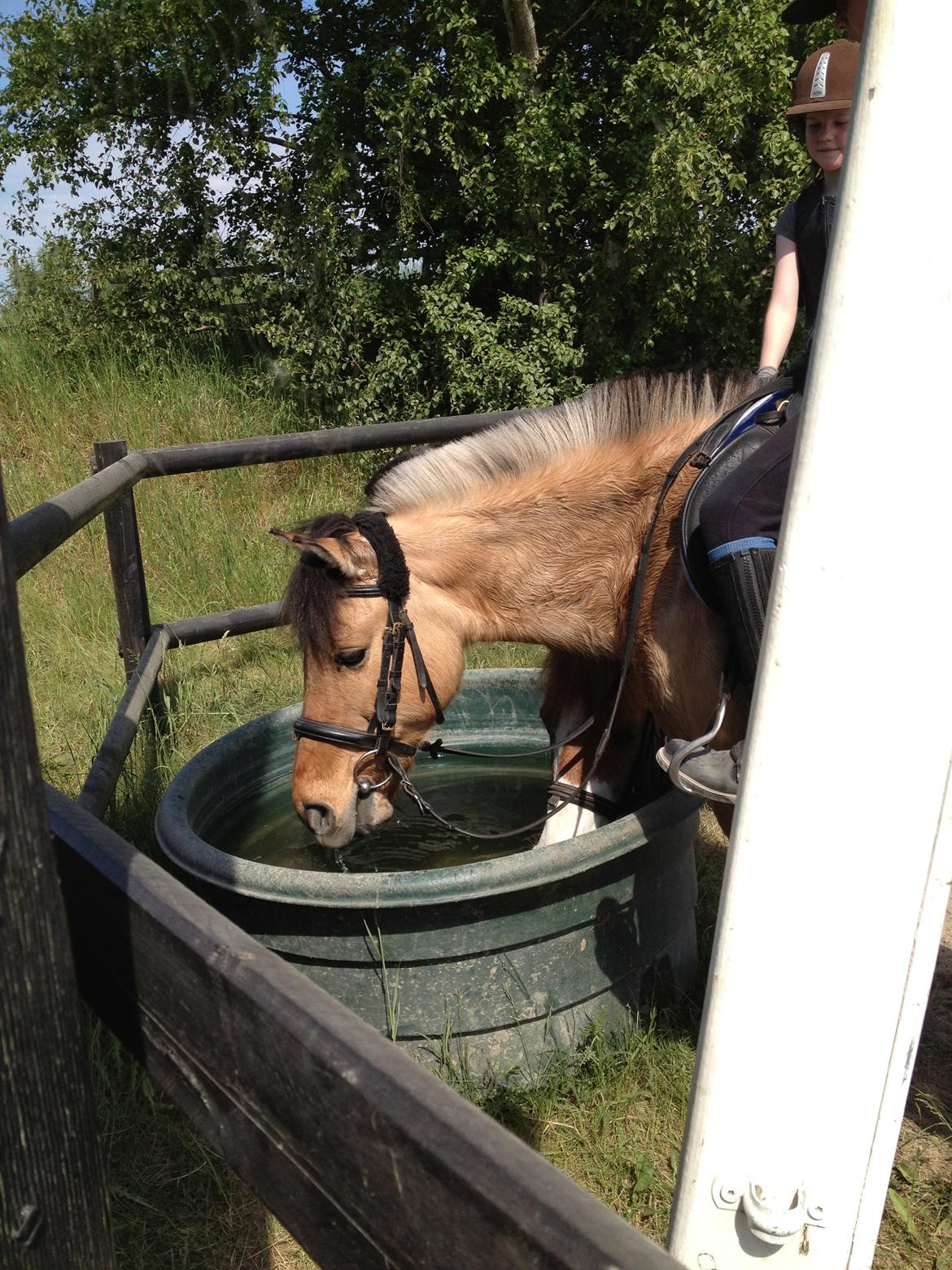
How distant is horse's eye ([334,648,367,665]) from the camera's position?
2.77 m

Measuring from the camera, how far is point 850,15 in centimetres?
254

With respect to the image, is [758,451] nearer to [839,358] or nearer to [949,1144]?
[839,358]

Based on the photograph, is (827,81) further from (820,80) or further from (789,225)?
(789,225)

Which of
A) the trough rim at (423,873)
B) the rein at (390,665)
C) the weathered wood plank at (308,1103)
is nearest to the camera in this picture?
the weathered wood plank at (308,1103)

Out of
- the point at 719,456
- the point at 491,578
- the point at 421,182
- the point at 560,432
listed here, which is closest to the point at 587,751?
the point at 491,578

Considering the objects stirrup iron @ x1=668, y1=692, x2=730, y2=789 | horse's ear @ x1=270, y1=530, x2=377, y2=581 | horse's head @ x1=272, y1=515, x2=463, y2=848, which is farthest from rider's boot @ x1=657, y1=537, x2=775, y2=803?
horse's ear @ x1=270, y1=530, x2=377, y2=581

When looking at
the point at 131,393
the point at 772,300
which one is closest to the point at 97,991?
the point at 772,300

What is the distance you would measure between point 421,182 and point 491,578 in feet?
24.3

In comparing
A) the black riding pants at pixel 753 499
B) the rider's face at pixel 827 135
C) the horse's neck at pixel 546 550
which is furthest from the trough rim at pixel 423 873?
the rider's face at pixel 827 135

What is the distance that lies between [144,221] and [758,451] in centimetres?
876

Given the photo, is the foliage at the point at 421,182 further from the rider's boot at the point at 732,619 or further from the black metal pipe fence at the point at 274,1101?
the black metal pipe fence at the point at 274,1101

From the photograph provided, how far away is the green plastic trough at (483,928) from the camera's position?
7.68 feet

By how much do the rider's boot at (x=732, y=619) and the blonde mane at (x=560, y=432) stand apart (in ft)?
2.48

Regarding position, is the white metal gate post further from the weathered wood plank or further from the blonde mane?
the blonde mane
